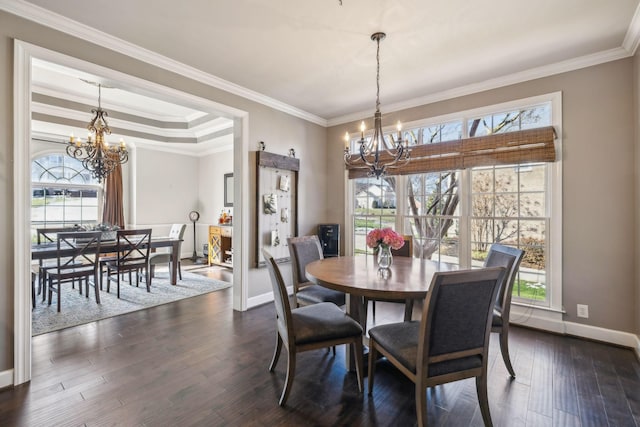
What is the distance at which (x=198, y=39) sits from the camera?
2.59 m

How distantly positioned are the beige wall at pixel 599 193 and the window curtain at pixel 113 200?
749cm

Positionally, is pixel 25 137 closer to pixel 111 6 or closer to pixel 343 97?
pixel 111 6

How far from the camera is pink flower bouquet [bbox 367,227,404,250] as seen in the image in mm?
2416

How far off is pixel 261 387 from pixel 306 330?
1.89ft

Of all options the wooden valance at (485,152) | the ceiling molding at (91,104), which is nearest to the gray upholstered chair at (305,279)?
the wooden valance at (485,152)

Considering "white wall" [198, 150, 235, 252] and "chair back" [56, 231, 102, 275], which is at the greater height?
"white wall" [198, 150, 235, 252]

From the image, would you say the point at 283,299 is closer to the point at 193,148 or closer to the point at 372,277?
the point at 372,277

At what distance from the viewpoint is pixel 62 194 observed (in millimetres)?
5883

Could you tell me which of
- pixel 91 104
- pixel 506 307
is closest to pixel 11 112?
pixel 91 104

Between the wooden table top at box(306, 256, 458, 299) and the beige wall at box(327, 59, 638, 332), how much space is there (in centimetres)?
146

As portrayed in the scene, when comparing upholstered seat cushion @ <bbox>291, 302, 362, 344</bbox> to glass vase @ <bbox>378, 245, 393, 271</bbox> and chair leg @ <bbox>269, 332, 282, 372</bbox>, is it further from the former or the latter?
glass vase @ <bbox>378, 245, 393, 271</bbox>

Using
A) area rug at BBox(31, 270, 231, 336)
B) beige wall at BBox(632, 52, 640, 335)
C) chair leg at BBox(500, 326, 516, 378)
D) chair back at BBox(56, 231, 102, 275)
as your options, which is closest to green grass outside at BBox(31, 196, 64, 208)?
area rug at BBox(31, 270, 231, 336)

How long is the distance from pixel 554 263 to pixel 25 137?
483 cm

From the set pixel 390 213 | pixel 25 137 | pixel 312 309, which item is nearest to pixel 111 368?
pixel 312 309
